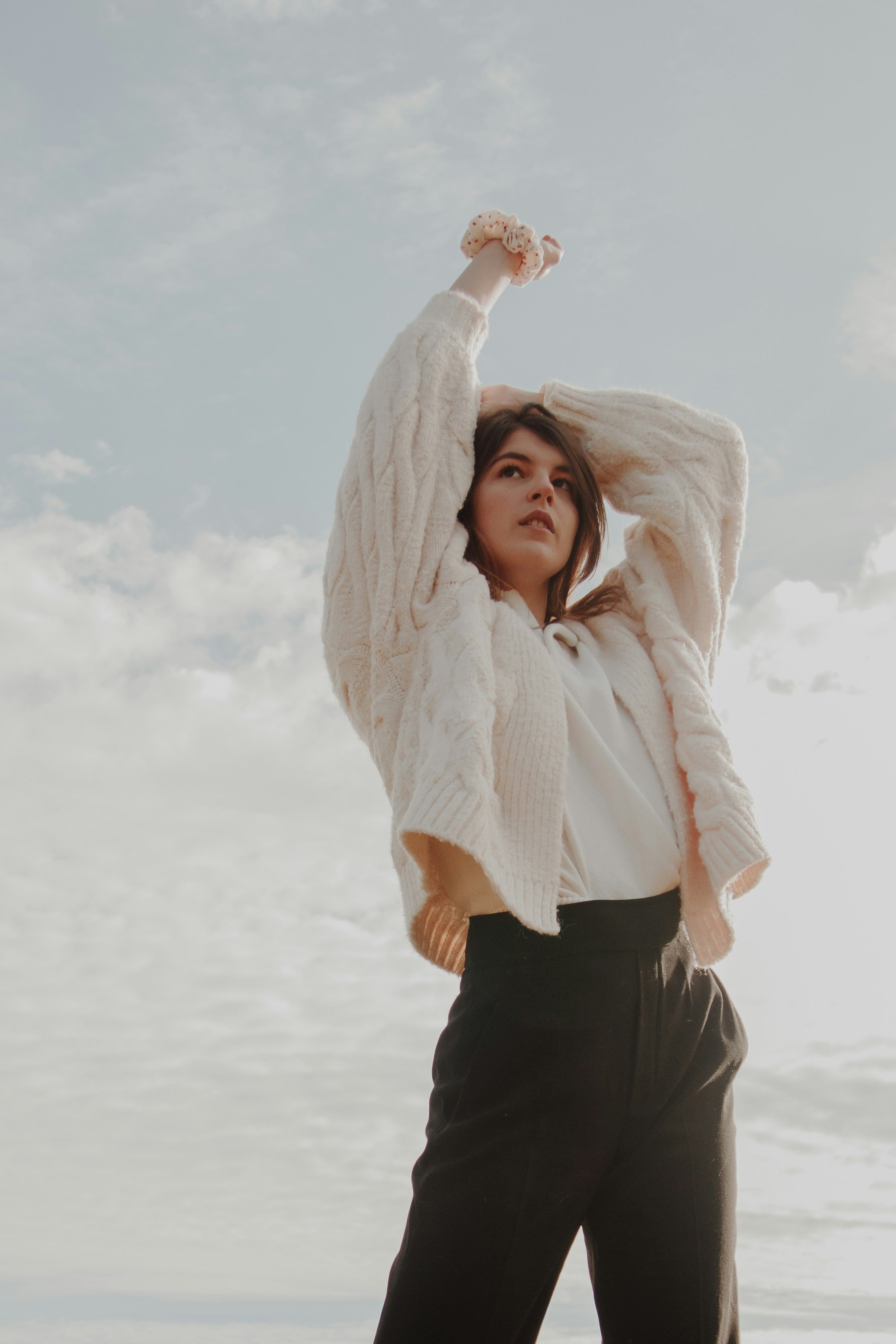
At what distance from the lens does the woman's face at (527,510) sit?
223cm

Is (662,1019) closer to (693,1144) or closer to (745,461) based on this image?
(693,1144)

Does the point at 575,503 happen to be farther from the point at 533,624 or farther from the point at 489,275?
the point at 489,275

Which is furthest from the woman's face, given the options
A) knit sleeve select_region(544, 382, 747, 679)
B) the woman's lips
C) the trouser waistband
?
the trouser waistband

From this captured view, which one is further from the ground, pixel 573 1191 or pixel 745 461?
pixel 745 461

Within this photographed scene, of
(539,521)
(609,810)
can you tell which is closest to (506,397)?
(539,521)

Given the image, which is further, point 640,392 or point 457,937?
point 640,392

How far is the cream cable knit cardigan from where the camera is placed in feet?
5.83

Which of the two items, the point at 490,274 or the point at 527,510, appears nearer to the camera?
the point at 527,510

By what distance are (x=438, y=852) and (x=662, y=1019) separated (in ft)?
1.48

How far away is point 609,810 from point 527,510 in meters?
0.67

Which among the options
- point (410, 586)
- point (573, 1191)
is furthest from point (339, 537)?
point (573, 1191)

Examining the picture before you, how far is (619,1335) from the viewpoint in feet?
5.57

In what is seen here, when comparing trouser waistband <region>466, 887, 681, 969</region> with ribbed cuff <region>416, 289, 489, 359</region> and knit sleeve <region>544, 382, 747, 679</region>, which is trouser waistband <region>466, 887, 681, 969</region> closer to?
knit sleeve <region>544, 382, 747, 679</region>

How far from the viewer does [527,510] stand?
7.30 feet
